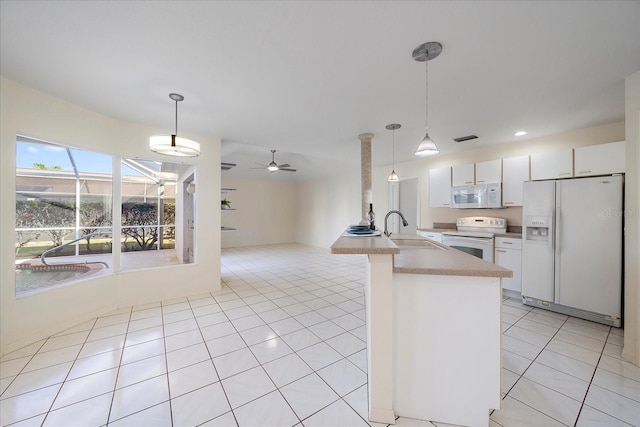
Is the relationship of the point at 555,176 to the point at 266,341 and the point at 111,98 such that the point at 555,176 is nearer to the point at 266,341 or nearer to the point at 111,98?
the point at 266,341

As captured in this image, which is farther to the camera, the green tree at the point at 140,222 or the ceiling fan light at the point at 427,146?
the green tree at the point at 140,222

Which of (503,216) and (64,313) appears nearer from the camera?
(64,313)

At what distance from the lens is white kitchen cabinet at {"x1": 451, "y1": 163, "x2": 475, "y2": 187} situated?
4332mm

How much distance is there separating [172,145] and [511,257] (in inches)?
185

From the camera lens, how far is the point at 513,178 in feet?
12.6

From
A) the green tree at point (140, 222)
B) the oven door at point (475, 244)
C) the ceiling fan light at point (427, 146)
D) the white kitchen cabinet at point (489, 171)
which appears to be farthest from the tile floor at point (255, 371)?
the white kitchen cabinet at point (489, 171)

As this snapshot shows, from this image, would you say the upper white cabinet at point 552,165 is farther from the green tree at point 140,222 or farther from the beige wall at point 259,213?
the beige wall at point 259,213

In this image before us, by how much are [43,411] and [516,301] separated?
515cm

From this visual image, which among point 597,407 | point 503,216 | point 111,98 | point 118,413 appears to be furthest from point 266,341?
point 503,216

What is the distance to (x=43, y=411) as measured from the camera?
5.05 ft

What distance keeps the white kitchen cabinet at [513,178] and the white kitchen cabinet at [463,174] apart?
1.55ft

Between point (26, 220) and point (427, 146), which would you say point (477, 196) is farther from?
point (26, 220)

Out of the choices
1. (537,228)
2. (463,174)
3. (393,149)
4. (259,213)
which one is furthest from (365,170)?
(259,213)

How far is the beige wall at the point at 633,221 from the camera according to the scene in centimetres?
204
